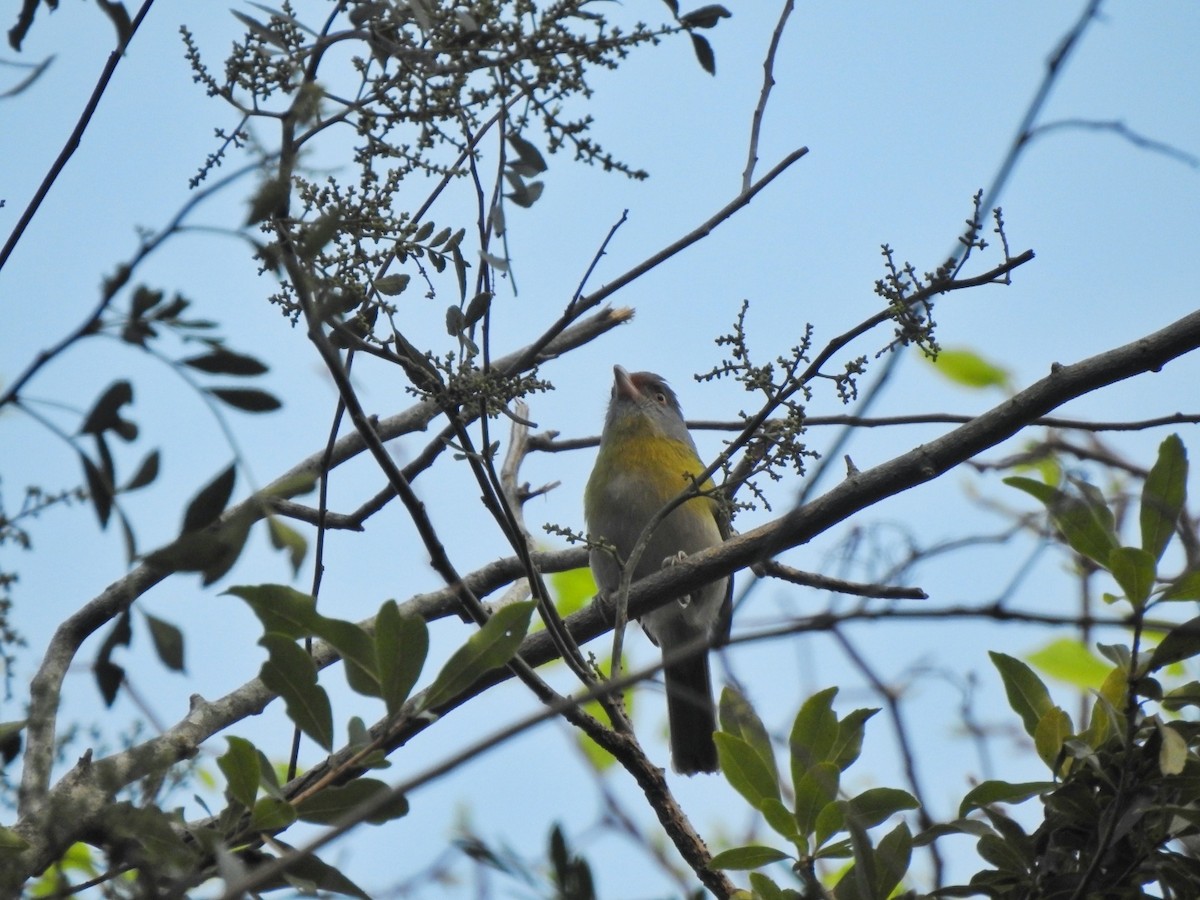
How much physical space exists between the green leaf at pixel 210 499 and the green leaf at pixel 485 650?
1.48 feet

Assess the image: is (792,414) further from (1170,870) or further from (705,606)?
(705,606)

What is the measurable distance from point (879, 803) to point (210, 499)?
1.43m

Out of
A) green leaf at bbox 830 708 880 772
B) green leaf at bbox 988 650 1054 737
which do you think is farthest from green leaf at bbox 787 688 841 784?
green leaf at bbox 988 650 1054 737

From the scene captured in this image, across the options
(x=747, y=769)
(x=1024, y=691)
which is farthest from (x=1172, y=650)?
(x=747, y=769)

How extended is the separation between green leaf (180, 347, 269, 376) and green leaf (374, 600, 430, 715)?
16.6 inches

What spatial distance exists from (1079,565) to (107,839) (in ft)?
7.82

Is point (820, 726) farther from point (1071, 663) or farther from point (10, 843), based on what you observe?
point (1071, 663)

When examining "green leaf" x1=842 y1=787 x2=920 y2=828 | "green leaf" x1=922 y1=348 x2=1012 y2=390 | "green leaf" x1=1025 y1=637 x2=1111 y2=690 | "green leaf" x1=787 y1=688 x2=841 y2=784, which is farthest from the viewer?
"green leaf" x1=922 y1=348 x2=1012 y2=390

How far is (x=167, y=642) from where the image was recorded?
1495 millimetres

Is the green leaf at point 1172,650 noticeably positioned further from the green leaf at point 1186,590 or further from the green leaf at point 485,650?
the green leaf at point 485,650

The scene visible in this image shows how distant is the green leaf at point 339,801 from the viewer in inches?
70.8

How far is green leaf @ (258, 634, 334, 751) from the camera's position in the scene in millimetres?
1801

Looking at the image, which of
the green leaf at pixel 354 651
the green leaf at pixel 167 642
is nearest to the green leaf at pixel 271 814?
the green leaf at pixel 354 651

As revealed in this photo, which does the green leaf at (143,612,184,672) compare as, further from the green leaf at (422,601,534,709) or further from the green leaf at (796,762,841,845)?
the green leaf at (796,762,841,845)
